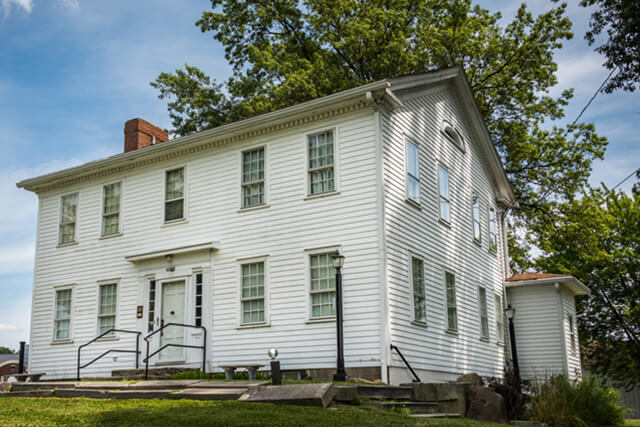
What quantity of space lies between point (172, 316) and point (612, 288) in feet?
85.5

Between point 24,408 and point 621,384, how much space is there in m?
31.9

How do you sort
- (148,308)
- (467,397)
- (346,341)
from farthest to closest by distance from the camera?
1. (148,308)
2. (346,341)
3. (467,397)

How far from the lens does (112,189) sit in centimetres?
1962

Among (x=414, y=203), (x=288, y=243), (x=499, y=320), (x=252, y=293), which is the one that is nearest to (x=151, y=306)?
(x=252, y=293)

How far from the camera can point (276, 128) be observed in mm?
16469

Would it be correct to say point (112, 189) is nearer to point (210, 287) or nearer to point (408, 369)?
point (210, 287)

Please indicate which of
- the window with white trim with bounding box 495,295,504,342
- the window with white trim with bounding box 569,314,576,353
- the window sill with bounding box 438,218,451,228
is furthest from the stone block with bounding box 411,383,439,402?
the window with white trim with bounding box 569,314,576,353

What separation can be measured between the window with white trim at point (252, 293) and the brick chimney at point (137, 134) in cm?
722

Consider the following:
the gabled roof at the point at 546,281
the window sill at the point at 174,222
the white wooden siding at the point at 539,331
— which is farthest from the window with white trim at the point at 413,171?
the white wooden siding at the point at 539,331

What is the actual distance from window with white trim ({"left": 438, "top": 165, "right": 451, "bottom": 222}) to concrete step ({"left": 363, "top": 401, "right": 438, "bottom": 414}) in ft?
22.7

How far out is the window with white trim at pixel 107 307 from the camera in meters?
18.4

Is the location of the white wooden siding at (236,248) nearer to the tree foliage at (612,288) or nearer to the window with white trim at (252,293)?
the window with white trim at (252,293)

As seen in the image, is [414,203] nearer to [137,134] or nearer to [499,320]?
[499,320]

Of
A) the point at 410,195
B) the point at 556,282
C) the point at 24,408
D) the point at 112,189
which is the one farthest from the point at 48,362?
the point at 556,282
